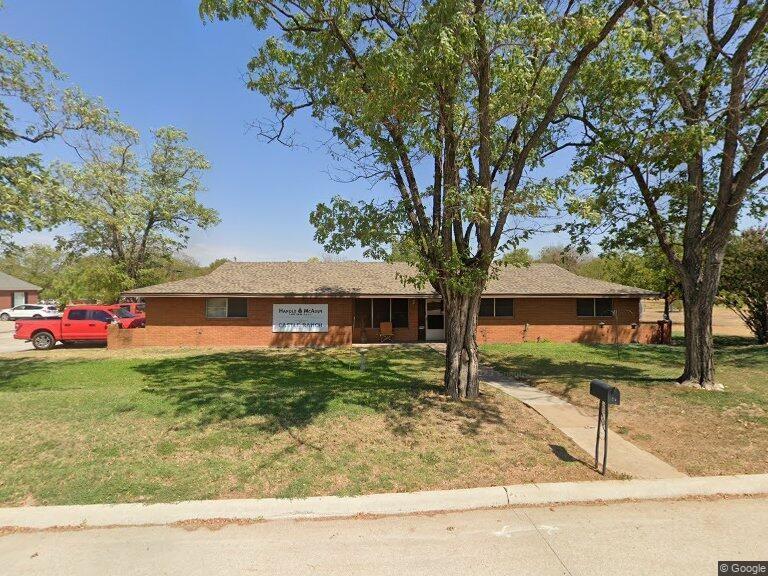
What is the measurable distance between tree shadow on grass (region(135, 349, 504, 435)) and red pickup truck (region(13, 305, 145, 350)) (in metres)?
5.96

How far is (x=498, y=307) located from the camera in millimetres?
18531

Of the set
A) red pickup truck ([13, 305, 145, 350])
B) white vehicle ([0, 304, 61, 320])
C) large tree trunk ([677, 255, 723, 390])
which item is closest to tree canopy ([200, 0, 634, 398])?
large tree trunk ([677, 255, 723, 390])

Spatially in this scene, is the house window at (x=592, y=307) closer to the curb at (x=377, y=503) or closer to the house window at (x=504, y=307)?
the house window at (x=504, y=307)

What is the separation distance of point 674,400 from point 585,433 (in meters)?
2.99

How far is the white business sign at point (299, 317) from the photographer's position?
698 inches

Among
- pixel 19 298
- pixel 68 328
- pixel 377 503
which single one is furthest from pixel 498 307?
pixel 19 298

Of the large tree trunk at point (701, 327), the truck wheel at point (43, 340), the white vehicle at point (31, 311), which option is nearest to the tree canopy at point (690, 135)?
the large tree trunk at point (701, 327)

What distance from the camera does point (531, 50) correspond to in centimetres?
701

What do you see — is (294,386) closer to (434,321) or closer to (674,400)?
(674,400)

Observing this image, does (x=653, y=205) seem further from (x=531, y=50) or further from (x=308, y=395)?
(x=308, y=395)

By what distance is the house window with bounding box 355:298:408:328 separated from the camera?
1880 centimetres

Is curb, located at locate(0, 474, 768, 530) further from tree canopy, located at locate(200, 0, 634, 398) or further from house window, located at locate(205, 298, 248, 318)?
house window, located at locate(205, 298, 248, 318)

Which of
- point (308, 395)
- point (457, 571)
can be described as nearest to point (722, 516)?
point (457, 571)

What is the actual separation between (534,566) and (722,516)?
7.49ft
